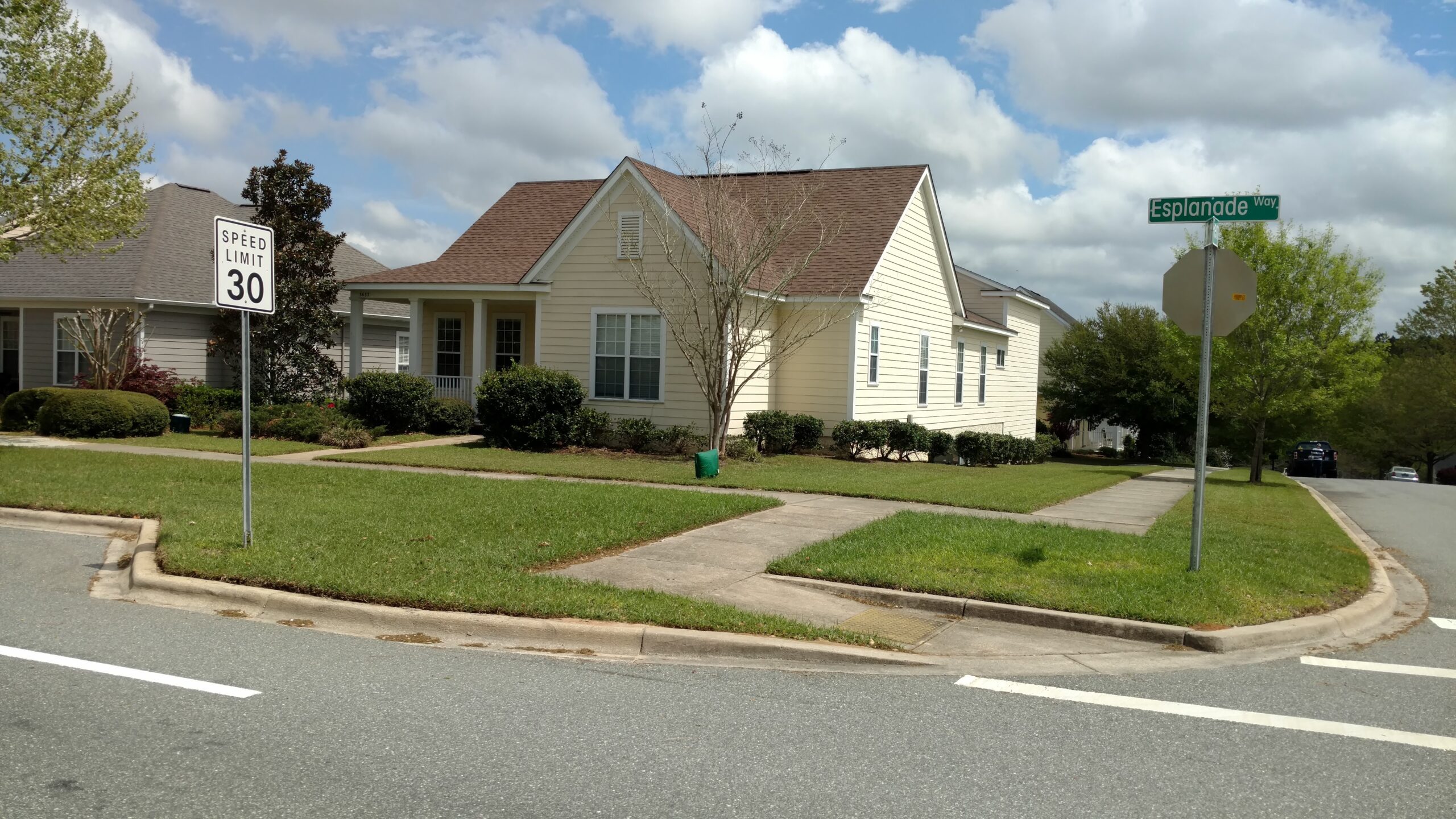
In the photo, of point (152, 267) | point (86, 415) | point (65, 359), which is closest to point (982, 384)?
point (152, 267)

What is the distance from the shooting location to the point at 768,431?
21.1m

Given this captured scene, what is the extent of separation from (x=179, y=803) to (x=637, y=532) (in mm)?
6565

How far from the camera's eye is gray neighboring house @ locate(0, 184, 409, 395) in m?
25.3

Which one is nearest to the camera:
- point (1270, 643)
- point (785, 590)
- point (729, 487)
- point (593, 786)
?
point (593, 786)

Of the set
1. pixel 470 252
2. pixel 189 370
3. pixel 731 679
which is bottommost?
pixel 731 679

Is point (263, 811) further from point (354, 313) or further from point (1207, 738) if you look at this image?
point (354, 313)

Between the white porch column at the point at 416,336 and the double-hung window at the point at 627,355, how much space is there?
15.3 feet

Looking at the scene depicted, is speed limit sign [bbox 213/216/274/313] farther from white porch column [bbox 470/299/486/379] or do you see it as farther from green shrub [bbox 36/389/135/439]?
green shrub [bbox 36/389/135/439]

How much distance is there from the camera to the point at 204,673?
616 centimetres

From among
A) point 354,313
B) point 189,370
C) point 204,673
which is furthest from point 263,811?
point 189,370

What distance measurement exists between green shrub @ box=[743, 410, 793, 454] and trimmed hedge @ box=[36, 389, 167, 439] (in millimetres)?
12116

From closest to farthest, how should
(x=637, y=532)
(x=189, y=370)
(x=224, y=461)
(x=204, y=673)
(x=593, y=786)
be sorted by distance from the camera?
1. (x=593, y=786)
2. (x=204, y=673)
3. (x=637, y=532)
4. (x=224, y=461)
5. (x=189, y=370)

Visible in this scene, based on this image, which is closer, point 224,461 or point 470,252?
point 224,461

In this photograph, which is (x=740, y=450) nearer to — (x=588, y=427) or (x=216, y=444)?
(x=588, y=427)
